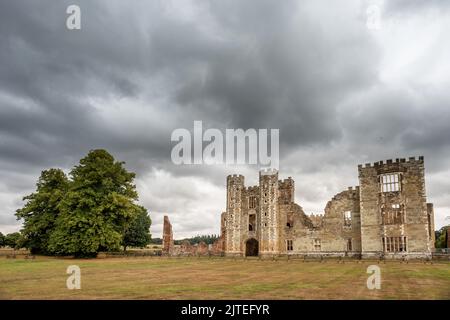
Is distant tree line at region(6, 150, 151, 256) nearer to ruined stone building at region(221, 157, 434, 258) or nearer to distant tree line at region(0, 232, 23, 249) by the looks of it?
distant tree line at region(0, 232, 23, 249)

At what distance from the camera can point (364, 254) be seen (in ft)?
152

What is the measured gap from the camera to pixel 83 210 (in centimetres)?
4606

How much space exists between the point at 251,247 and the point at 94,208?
27.0m

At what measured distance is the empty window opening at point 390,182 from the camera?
45531 millimetres

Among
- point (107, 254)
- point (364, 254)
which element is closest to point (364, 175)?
point (364, 254)

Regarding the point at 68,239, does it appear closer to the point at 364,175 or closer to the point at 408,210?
the point at 364,175

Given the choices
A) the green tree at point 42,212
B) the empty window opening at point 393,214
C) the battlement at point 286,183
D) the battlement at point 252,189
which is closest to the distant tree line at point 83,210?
the green tree at point 42,212

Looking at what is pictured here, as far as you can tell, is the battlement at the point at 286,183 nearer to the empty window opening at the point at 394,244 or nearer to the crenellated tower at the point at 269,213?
the crenellated tower at the point at 269,213

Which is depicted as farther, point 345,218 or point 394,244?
point 345,218

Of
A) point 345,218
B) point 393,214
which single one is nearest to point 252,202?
point 345,218

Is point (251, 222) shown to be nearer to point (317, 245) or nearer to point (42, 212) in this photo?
point (317, 245)
